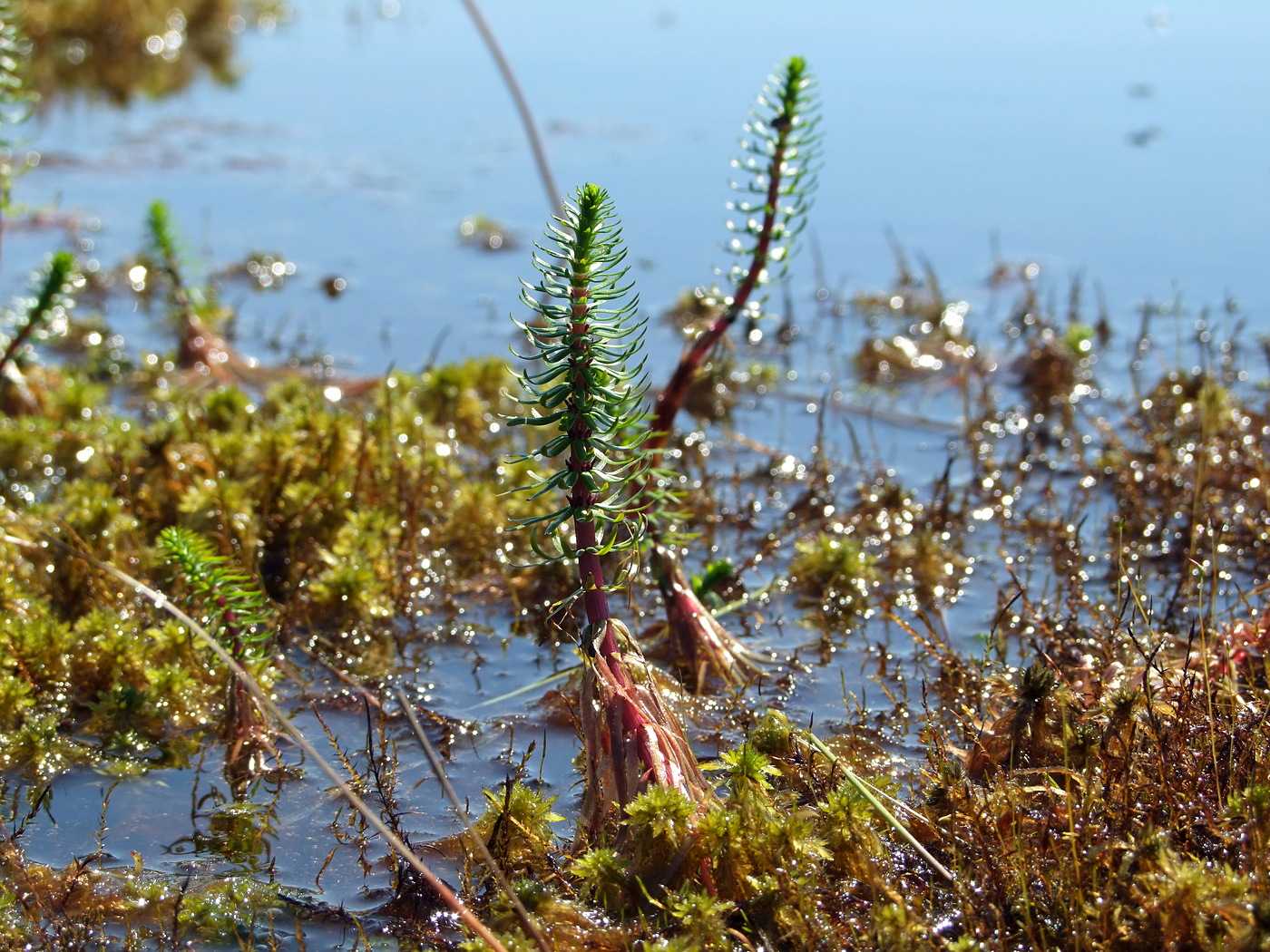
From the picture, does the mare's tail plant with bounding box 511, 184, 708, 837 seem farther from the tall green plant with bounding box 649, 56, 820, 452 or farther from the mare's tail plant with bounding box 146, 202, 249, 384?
the mare's tail plant with bounding box 146, 202, 249, 384

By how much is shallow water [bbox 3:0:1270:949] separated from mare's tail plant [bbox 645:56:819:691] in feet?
1.07

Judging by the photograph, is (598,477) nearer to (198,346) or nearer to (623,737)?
(623,737)

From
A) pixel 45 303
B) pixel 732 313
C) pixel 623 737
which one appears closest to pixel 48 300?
pixel 45 303

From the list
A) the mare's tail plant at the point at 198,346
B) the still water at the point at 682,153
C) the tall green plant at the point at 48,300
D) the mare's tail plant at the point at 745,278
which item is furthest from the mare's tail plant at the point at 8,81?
the mare's tail plant at the point at 745,278

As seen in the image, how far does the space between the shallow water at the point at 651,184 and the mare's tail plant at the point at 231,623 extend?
11 cm

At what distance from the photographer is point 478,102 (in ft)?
44.2

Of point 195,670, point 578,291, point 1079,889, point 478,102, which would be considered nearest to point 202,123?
point 478,102

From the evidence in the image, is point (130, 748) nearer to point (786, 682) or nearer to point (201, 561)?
point (201, 561)

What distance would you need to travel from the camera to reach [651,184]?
416 inches

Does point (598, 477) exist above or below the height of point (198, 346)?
above

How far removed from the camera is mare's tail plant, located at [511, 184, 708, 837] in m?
2.95

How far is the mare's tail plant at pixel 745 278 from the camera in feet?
12.8

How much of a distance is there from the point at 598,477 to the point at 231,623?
125 cm

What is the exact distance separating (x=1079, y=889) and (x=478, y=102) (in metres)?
11.8
